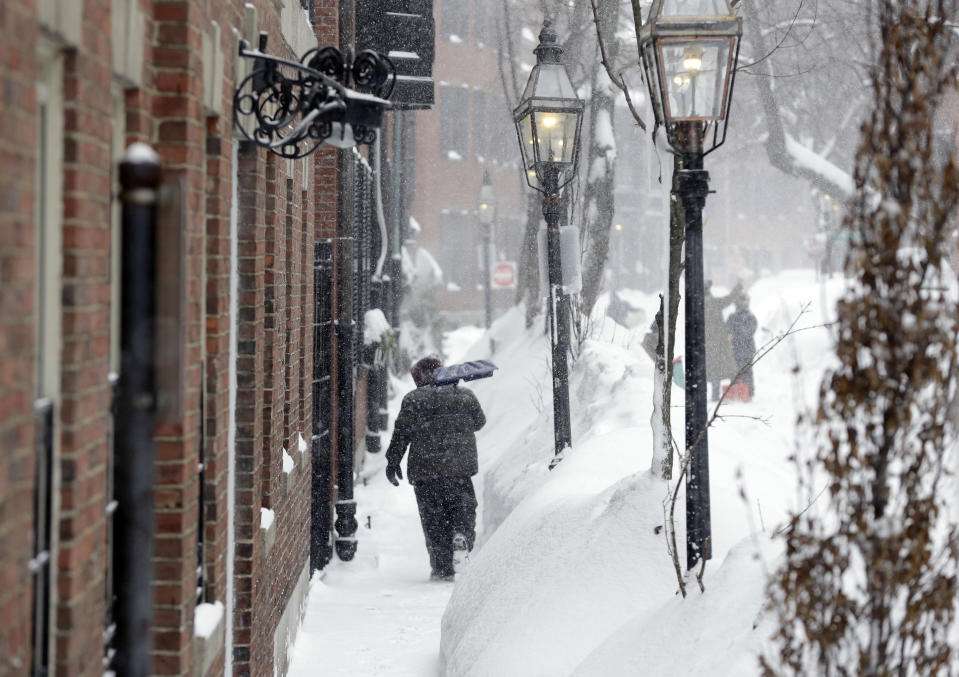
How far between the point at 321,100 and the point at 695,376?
2.09m

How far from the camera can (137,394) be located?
2053 mm

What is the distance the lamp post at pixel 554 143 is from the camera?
9.21 metres

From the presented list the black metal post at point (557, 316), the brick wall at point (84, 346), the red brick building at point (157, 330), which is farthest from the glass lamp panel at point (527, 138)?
the brick wall at point (84, 346)

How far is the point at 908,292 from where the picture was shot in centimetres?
319

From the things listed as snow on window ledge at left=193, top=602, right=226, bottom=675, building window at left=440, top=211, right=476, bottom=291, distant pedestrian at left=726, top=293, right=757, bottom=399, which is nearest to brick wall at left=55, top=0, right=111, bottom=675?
snow on window ledge at left=193, top=602, right=226, bottom=675

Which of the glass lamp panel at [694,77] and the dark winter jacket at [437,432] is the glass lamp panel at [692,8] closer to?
the glass lamp panel at [694,77]

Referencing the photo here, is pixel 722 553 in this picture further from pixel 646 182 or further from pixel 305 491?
pixel 646 182

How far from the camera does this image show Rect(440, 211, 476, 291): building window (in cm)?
4256

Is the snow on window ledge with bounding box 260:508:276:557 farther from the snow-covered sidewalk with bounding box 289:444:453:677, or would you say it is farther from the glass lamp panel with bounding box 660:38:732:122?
the glass lamp panel with bounding box 660:38:732:122

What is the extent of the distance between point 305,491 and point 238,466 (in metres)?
3.05

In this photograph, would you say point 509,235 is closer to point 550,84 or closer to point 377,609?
point 550,84

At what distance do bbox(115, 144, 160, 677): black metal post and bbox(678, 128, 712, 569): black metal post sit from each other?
134 inches

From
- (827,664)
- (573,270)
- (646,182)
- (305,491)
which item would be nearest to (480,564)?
(305,491)

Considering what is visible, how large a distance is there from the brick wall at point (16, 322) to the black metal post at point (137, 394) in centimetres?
22
